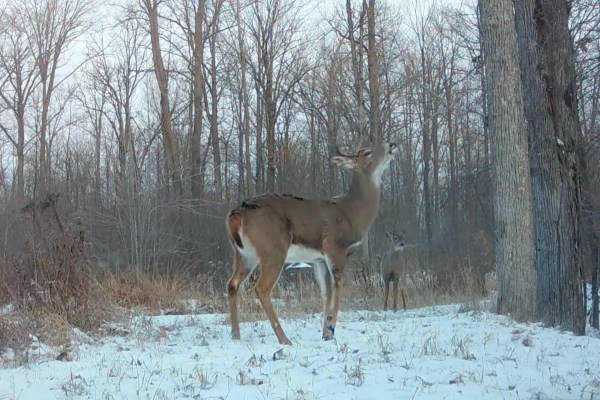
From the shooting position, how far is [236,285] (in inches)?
337

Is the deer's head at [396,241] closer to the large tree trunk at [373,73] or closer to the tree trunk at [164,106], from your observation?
the tree trunk at [164,106]

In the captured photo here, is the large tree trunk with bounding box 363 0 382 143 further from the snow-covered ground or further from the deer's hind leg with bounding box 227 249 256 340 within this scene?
the snow-covered ground

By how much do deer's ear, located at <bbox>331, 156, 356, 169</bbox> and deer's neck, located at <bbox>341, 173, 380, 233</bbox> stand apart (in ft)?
0.45

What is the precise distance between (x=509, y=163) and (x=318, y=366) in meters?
5.55

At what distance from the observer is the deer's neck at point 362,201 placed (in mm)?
9320

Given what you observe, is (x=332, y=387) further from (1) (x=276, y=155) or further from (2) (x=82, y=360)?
(1) (x=276, y=155)


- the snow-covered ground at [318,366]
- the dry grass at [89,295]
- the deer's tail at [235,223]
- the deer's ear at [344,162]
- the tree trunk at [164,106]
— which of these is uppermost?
the tree trunk at [164,106]

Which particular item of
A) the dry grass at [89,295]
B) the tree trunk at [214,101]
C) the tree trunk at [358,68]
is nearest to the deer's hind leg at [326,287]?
the dry grass at [89,295]

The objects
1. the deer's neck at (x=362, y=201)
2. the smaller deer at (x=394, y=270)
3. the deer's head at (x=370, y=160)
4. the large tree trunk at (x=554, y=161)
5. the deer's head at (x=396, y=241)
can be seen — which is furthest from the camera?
the deer's head at (x=396, y=241)

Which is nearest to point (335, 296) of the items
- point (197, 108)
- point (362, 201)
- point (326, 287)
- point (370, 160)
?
point (326, 287)

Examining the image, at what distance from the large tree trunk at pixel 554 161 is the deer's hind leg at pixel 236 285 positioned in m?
3.96

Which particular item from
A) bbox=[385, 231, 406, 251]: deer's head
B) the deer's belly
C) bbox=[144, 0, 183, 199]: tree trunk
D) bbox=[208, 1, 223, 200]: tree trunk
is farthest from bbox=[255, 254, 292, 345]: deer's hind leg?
bbox=[208, 1, 223, 200]: tree trunk

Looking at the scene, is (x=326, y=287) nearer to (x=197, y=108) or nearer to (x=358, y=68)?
(x=197, y=108)

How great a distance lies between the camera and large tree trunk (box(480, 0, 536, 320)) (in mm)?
10555
